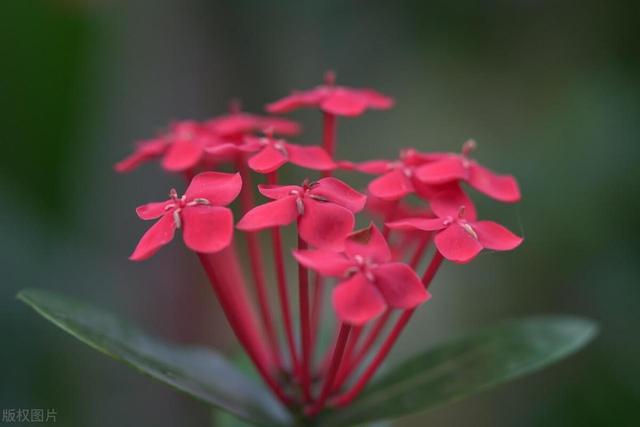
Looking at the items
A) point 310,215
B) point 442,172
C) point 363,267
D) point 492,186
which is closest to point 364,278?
point 363,267

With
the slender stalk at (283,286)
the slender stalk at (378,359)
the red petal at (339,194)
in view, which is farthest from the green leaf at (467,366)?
the red petal at (339,194)

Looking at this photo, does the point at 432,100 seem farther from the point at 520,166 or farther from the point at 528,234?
the point at 528,234

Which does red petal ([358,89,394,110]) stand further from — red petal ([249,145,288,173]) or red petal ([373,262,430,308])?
red petal ([373,262,430,308])

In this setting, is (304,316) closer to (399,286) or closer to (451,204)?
(399,286)

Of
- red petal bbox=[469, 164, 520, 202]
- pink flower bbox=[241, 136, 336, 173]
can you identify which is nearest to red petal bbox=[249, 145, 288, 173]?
pink flower bbox=[241, 136, 336, 173]

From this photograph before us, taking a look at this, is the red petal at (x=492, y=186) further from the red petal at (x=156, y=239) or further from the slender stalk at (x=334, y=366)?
the red petal at (x=156, y=239)

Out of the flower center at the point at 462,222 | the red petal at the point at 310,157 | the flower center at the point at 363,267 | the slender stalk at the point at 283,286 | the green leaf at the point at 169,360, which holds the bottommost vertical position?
the green leaf at the point at 169,360

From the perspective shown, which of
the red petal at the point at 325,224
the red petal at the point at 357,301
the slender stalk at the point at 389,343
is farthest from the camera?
the slender stalk at the point at 389,343
